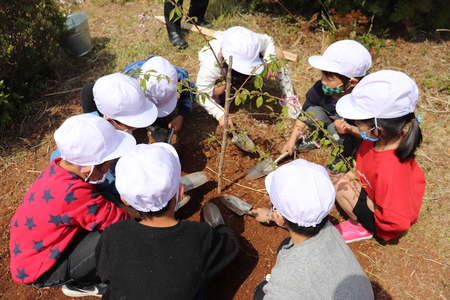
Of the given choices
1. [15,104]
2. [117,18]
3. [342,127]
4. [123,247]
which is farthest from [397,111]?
[117,18]

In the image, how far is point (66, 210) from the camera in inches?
71.9

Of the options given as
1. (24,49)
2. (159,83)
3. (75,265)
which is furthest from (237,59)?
(24,49)

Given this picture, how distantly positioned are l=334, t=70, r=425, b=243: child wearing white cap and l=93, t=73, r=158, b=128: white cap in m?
1.40

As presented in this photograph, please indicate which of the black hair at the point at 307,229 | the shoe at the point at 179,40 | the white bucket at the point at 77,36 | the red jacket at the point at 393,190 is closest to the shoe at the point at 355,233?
the red jacket at the point at 393,190

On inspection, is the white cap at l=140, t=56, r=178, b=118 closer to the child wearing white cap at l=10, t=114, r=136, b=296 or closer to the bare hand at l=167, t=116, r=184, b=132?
the bare hand at l=167, t=116, r=184, b=132

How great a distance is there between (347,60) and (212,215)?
157cm

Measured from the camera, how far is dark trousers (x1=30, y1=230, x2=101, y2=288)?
196 cm

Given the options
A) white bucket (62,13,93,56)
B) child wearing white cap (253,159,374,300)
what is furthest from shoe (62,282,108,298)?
white bucket (62,13,93,56)

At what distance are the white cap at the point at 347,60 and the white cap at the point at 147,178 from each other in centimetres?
154

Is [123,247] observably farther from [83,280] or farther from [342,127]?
[342,127]

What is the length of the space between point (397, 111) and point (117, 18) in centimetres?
445

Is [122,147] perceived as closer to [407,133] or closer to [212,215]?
[212,215]

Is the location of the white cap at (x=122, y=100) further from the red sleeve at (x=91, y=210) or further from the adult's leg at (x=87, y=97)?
the red sleeve at (x=91, y=210)

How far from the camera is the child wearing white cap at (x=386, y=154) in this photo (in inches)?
76.5
